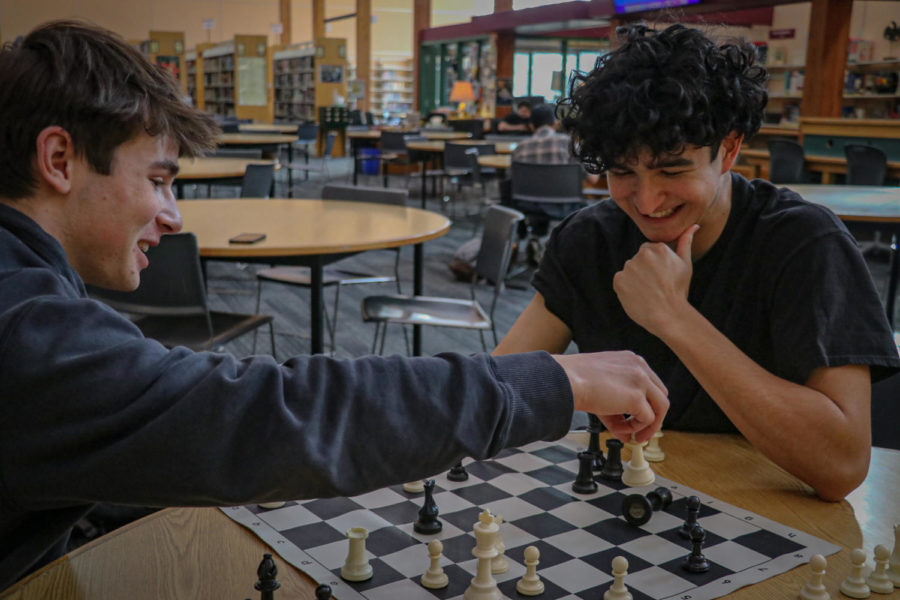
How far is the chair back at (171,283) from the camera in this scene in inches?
106

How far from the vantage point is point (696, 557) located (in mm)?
958

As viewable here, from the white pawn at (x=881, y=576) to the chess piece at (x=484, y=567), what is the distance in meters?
0.42

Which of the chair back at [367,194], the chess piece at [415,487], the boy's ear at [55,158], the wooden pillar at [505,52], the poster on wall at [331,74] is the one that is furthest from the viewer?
the poster on wall at [331,74]

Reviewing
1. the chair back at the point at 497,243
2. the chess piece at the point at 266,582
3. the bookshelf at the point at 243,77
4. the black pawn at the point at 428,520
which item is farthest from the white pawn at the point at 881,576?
the bookshelf at the point at 243,77

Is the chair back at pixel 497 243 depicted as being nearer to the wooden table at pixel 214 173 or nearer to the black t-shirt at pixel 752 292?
the black t-shirt at pixel 752 292

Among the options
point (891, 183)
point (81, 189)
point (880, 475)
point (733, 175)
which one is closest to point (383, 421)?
point (81, 189)

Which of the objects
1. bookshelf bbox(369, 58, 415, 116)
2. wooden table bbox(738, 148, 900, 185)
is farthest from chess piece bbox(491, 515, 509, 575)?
bookshelf bbox(369, 58, 415, 116)

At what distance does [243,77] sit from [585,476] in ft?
60.7

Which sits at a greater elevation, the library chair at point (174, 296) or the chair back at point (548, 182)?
the chair back at point (548, 182)

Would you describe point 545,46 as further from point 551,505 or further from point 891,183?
point 551,505

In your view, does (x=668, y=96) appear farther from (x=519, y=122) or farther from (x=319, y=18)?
(x=319, y=18)

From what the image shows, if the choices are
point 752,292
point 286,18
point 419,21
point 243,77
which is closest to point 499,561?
point 752,292

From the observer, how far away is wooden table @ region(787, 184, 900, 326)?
3.45 m

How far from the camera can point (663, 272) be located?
4.50ft
